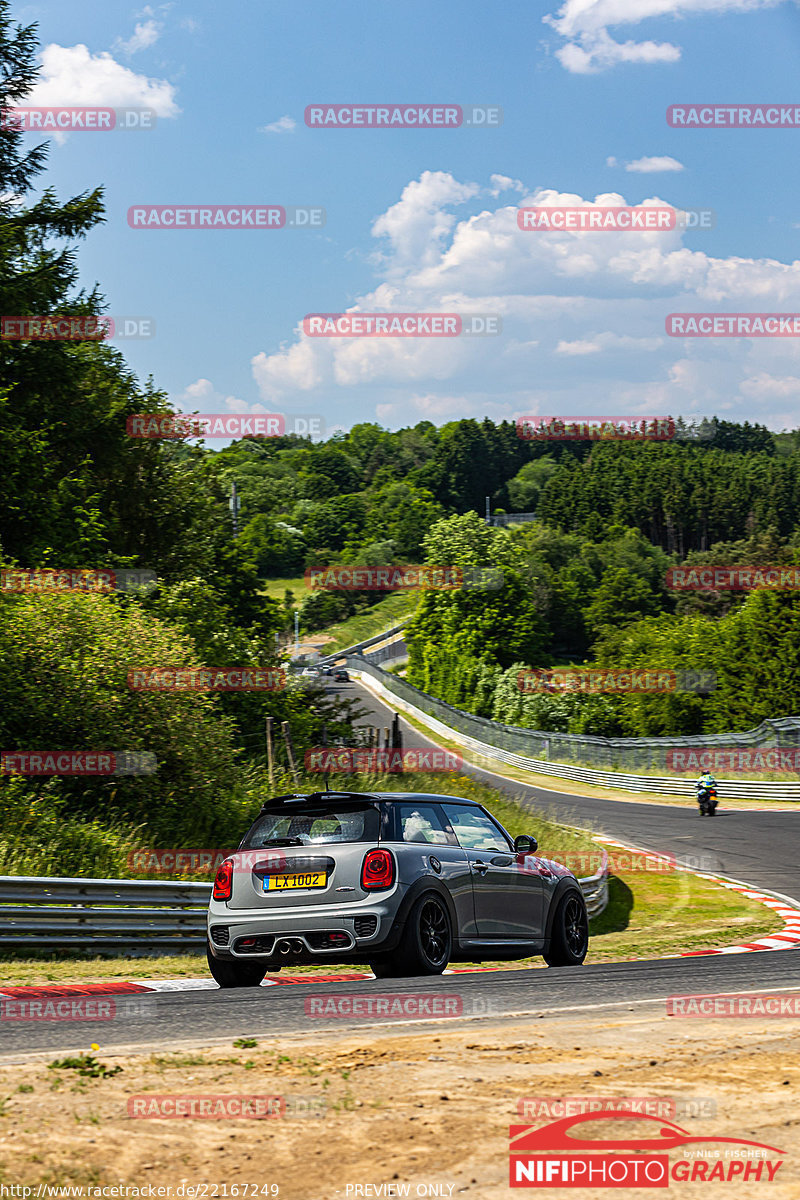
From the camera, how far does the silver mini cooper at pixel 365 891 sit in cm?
856

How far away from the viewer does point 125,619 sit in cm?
1961

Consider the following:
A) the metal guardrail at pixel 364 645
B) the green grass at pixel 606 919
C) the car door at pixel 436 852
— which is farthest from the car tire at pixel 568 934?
the metal guardrail at pixel 364 645

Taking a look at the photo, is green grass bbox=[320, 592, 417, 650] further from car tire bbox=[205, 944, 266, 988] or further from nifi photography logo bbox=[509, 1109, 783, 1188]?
nifi photography logo bbox=[509, 1109, 783, 1188]

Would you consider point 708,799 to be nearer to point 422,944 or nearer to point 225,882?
point 422,944

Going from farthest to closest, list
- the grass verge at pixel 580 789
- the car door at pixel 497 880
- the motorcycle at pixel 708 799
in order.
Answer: the grass verge at pixel 580 789, the motorcycle at pixel 708 799, the car door at pixel 497 880

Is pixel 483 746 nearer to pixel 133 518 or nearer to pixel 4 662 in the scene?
pixel 133 518

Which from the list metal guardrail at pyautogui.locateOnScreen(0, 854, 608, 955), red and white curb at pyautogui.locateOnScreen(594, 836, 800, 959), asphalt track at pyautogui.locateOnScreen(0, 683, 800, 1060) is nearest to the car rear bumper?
asphalt track at pyautogui.locateOnScreen(0, 683, 800, 1060)

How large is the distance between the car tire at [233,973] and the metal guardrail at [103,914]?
2521 mm

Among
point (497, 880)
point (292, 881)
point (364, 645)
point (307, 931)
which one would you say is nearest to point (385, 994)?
point (307, 931)

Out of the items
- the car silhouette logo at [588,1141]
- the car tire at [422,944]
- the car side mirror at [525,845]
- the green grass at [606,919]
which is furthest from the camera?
the green grass at [606,919]

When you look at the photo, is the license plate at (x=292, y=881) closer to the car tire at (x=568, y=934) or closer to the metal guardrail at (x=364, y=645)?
the car tire at (x=568, y=934)

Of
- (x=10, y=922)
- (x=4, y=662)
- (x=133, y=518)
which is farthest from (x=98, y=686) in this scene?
(x=133, y=518)

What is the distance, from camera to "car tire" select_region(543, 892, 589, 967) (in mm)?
10484

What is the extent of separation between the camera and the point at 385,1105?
4594 mm
